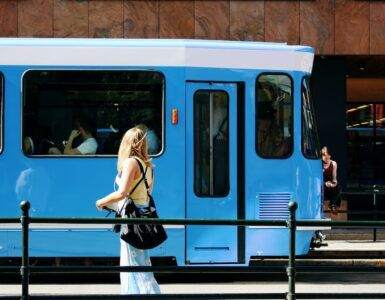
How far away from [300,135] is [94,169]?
286 centimetres

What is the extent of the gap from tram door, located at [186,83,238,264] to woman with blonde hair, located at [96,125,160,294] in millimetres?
3378

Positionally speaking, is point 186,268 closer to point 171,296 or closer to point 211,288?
point 171,296

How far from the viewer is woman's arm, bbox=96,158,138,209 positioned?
8.90 metres

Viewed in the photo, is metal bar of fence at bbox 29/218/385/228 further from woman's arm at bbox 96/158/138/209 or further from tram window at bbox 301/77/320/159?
tram window at bbox 301/77/320/159

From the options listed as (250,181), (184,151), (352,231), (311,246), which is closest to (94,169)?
(184,151)

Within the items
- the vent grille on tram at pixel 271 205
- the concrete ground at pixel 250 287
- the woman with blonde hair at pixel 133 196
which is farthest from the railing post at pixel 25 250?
the vent grille on tram at pixel 271 205

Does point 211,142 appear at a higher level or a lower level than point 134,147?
higher

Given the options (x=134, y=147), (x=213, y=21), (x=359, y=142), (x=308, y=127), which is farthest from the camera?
(x=359, y=142)

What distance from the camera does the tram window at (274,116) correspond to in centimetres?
1271

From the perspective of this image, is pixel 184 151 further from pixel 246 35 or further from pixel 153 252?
pixel 246 35

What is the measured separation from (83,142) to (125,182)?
11.9 feet

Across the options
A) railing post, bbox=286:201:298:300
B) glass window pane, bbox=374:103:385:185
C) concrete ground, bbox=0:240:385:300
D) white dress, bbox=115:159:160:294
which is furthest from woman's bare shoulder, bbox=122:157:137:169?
glass window pane, bbox=374:103:385:185

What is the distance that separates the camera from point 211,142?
41.3ft

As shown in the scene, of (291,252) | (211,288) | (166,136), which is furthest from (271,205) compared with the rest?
(291,252)
